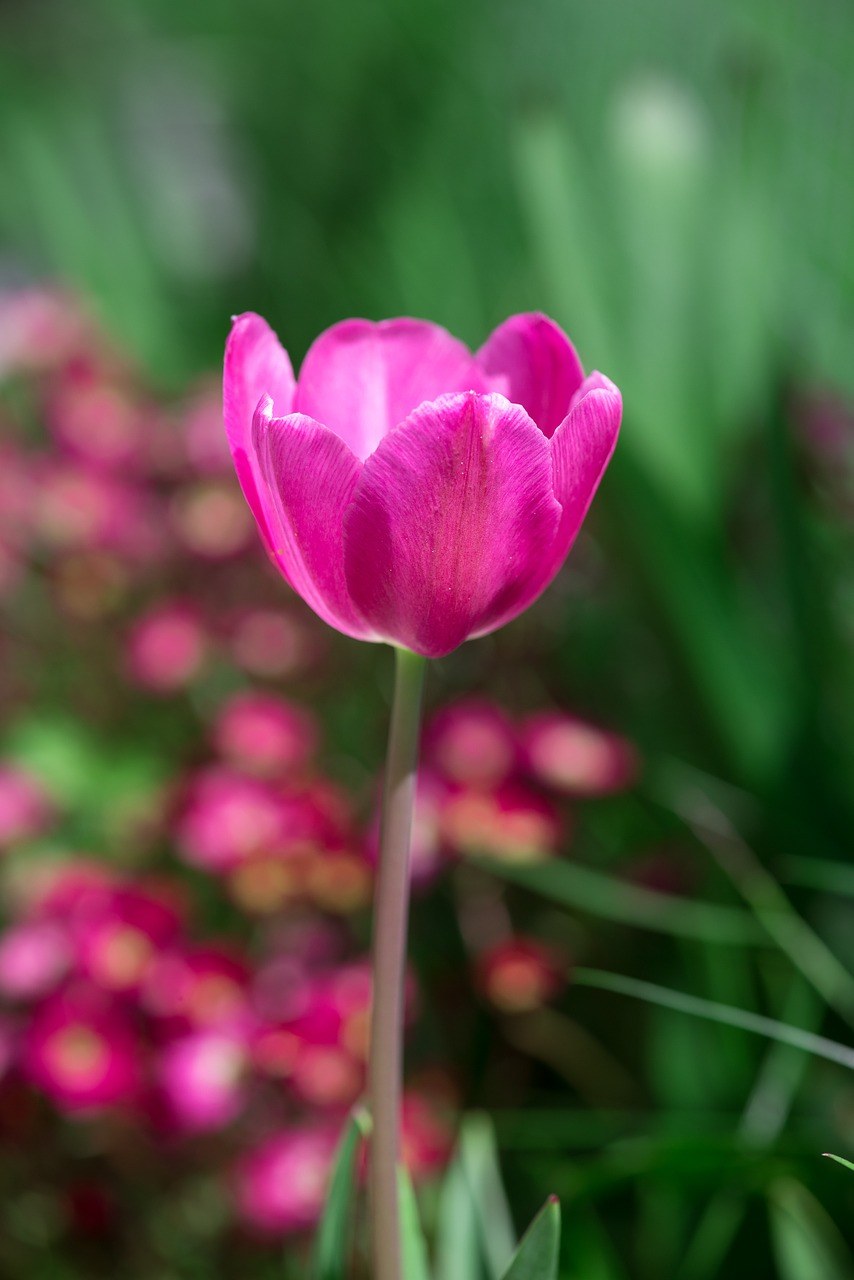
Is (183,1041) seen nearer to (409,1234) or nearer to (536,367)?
(409,1234)

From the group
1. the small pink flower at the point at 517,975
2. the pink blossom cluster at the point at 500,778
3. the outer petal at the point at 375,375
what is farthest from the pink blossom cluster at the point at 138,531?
the outer petal at the point at 375,375

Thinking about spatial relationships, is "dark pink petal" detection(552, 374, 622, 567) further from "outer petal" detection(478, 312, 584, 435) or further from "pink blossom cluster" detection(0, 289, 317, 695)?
"pink blossom cluster" detection(0, 289, 317, 695)

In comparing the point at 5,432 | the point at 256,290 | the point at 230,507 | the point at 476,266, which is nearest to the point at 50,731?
the point at 230,507

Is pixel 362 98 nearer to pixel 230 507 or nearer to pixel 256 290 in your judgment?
pixel 256 290

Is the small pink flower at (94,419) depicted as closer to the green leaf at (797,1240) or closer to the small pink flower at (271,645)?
the small pink flower at (271,645)

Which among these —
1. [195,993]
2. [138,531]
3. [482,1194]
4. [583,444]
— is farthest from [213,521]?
[583,444]

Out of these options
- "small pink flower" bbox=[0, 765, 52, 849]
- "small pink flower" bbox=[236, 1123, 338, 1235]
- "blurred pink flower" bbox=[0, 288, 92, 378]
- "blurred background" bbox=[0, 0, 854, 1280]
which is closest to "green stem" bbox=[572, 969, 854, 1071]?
"blurred background" bbox=[0, 0, 854, 1280]
